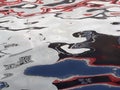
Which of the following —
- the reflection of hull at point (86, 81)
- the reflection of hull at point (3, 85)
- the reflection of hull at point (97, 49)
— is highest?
the reflection of hull at point (97, 49)

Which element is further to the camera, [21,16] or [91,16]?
[21,16]

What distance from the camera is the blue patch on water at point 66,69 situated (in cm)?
205

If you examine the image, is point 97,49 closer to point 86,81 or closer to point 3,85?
point 86,81

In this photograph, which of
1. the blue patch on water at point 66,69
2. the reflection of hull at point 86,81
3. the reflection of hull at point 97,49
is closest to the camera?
the reflection of hull at point 86,81

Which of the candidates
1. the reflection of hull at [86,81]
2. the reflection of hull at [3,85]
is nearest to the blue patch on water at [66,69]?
the reflection of hull at [86,81]

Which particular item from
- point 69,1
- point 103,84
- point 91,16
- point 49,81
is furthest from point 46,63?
point 69,1

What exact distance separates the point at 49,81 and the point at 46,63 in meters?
0.25

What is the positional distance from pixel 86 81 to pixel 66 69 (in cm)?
23

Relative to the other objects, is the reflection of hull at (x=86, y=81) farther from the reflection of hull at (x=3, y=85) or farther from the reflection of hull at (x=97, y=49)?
the reflection of hull at (x=3, y=85)

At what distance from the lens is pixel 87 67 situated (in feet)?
6.91

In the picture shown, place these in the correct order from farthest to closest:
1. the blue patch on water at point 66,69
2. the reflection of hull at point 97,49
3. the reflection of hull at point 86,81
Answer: the reflection of hull at point 97,49, the blue patch on water at point 66,69, the reflection of hull at point 86,81

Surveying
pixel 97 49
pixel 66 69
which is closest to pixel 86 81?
pixel 66 69

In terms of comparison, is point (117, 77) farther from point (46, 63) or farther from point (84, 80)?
point (46, 63)

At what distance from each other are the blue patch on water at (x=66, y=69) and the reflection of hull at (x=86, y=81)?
0.21ft
